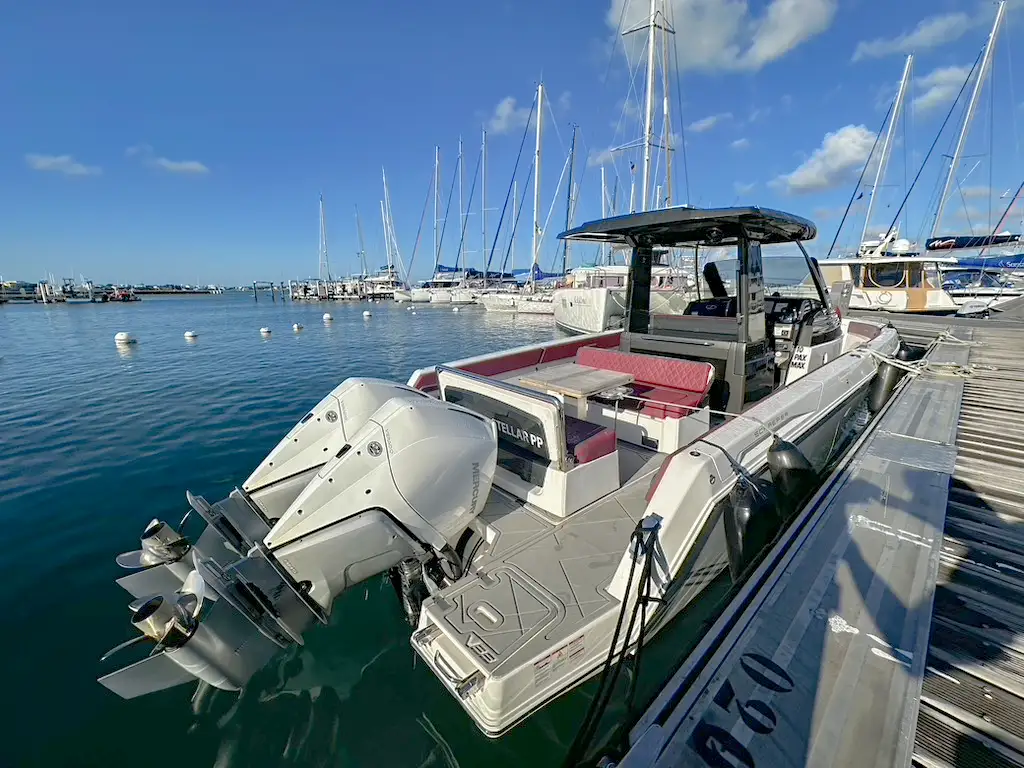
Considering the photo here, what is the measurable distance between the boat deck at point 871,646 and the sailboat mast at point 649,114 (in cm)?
1612

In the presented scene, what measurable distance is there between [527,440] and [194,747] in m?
2.61

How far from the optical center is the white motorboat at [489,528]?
204cm

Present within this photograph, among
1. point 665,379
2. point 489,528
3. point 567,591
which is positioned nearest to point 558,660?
point 567,591

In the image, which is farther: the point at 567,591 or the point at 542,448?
the point at 542,448

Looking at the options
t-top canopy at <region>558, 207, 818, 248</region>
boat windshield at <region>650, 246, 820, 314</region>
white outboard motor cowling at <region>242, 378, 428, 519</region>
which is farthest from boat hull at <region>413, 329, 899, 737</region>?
boat windshield at <region>650, 246, 820, 314</region>

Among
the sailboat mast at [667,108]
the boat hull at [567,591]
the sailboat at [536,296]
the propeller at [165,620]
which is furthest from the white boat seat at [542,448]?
the sailboat at [536,296]

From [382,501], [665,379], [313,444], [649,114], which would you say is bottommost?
[382,501]

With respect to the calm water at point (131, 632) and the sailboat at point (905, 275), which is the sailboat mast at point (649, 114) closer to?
the sailboat at point (905, 275)

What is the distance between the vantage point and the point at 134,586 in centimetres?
256

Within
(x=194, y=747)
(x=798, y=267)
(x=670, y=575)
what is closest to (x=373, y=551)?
(x=194, y=747)

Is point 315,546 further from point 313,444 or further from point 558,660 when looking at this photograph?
point 558,660

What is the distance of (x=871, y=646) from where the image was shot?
1.79m

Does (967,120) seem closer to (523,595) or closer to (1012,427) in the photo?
(1012,427)

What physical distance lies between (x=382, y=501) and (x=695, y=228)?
171 inches
